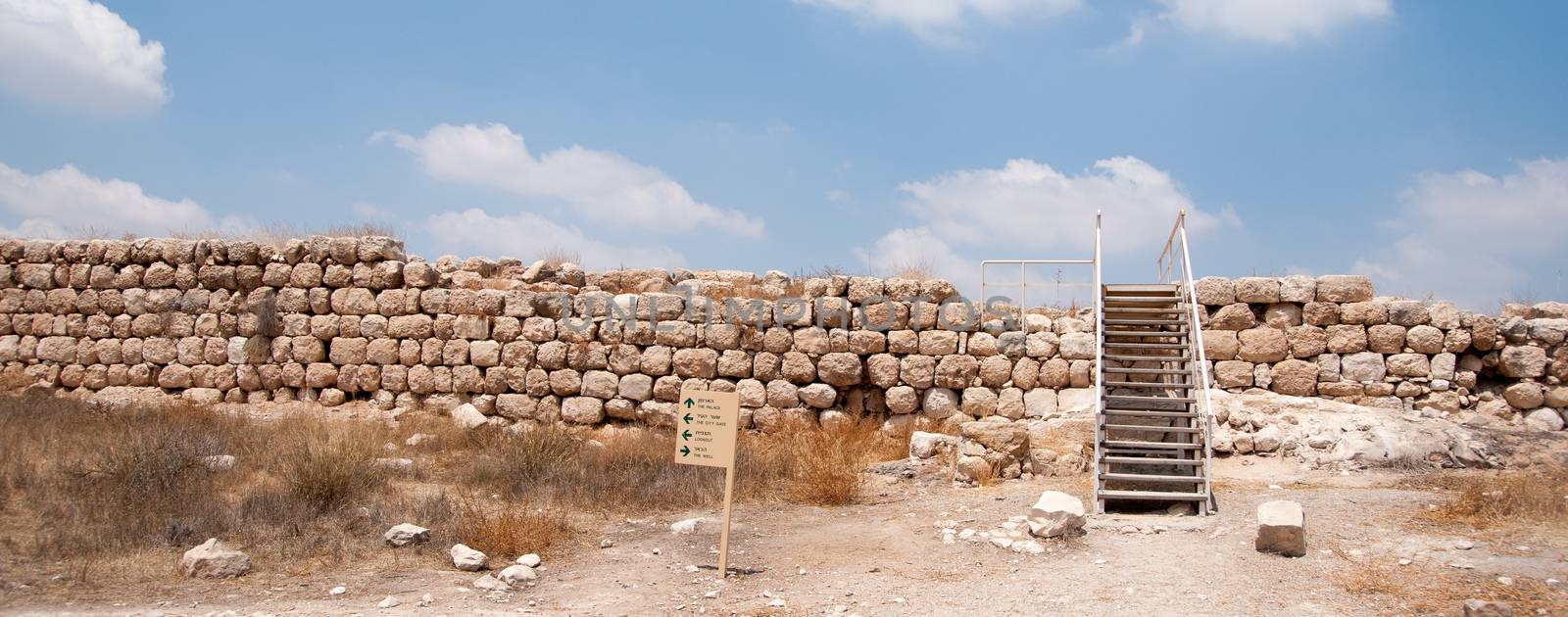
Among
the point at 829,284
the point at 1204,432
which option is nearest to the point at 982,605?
the point at 1204,432

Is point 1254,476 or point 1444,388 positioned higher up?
point 1444,388

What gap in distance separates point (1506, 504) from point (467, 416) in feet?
37.1

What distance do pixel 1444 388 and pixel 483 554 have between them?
449 inches

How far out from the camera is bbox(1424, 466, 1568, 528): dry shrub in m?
8.09

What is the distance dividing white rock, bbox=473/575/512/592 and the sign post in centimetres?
147

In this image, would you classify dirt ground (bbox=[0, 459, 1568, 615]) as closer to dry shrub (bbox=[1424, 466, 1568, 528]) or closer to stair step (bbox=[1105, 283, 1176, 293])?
dry shrub (bbox=[1424, 466, 1568, 528])

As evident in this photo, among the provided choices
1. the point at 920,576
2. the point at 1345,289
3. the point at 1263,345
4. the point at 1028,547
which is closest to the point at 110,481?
the point at 920,576

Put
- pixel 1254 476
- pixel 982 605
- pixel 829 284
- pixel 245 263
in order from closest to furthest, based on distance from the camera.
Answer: pixel 982 605 → pixel 1254 476 → pixel 829 284 → pixel 245 263

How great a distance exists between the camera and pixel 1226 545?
313 inches

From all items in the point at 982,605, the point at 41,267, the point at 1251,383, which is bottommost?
the point at 982,605

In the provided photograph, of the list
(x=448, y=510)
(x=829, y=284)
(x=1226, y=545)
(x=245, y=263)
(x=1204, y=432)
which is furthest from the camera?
(x=245, y=263)

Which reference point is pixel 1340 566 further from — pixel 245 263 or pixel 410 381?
pixel 245 263

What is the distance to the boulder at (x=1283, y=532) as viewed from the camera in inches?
294

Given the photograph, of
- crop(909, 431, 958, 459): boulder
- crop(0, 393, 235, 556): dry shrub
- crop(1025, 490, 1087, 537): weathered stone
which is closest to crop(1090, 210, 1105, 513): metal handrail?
crop(1025, 490, 1087, 537): weathered stone
